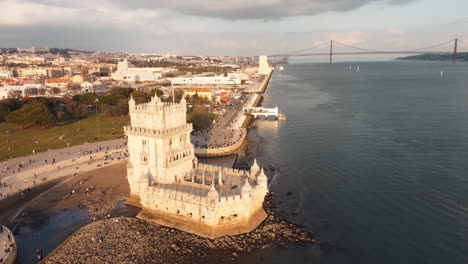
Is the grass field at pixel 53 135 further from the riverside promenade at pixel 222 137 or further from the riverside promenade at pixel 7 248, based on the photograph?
the riverside promenade at pixel 7 248

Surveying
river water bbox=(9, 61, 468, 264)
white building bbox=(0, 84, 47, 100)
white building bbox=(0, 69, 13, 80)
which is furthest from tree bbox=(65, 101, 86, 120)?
white building bbox=(0, 69, 13, 80)

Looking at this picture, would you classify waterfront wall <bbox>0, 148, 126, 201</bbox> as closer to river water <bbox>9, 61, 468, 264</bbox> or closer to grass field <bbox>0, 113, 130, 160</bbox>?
grass field <bbox>0, 113, 130, 160</bbox>

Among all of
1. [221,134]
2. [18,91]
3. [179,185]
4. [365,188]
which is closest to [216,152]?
[221,134]

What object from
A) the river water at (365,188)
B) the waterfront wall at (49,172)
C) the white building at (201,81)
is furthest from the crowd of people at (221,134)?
the white building at (201,81)

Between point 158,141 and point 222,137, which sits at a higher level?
point 158,141

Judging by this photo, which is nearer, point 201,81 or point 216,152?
point 216,152

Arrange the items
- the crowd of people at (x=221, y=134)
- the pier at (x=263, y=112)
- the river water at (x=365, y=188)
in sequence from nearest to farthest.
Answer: the river water at (x=365, y=188), the crowd of people at (x=221, y=134), the pier at (x=263, y=112)

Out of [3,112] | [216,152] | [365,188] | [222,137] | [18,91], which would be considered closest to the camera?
[365,188]

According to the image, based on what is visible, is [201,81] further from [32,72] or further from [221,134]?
[32,72]
